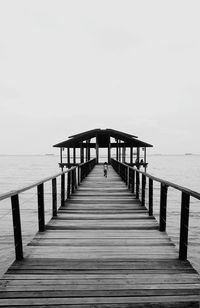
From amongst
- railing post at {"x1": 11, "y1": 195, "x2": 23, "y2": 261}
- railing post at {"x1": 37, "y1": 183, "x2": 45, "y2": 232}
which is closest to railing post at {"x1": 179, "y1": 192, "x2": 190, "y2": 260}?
railing post at {"x1": 11, "y1": 195, "x2": 23, "y2": 261}

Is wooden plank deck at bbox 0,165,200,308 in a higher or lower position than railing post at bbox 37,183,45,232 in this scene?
lower

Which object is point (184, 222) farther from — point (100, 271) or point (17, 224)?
point (17, 224)

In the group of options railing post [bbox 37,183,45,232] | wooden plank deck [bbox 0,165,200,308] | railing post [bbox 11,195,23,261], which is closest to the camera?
wooden plank deck [bbox 0,165,200,308]

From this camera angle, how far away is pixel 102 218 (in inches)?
238

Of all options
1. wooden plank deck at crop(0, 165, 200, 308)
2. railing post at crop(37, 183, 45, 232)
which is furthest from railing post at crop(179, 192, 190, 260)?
railing post at crop(37, 183, 45, 232)

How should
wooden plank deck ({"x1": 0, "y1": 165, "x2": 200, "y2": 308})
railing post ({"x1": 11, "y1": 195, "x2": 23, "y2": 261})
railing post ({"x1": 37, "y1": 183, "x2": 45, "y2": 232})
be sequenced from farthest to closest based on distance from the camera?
1. railing post ({"x1": 37, "y1": 183, "x2": 45, "y2": 232})
2. railing post ({"x1": 11, "y1": 195, "x2": 23, "y2": 261})
3. wooden plank deck ({"x1": 0, "y1": 165, "x2": 200, "y2": 308})

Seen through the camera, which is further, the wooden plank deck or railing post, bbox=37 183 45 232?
railing post, bbox=37 183 45 232

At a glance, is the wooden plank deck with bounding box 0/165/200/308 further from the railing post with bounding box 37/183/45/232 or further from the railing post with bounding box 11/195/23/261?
the railing post with bounding box 37/183/45/232

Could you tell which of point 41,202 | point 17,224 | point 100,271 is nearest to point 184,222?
point 100,271

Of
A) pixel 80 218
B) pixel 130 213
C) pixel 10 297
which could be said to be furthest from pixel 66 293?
pixel 130 213

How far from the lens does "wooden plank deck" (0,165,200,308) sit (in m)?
2.64

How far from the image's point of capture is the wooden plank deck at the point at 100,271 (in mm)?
2639

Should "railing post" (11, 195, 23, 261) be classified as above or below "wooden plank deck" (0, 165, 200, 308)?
above

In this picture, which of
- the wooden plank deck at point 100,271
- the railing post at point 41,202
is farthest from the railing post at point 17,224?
the railing post at point 41,202
